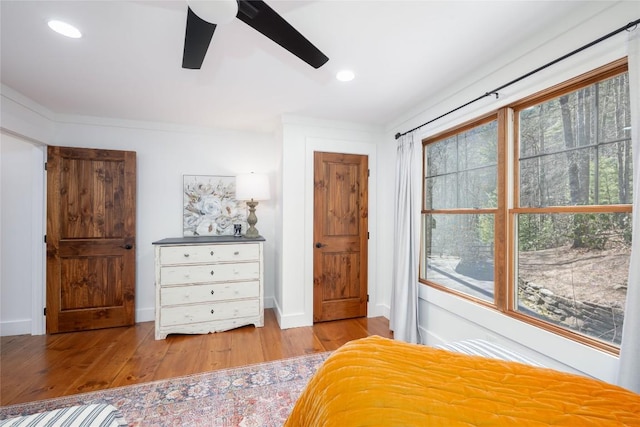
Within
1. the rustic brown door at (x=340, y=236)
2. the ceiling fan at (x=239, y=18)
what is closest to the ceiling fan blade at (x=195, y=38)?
the ceiling fan at (x=239, y=18)

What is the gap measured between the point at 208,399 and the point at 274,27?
2.35 metres

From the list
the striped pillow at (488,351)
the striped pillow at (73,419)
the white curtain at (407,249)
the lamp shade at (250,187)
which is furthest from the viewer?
the lamp shade at (250,187)

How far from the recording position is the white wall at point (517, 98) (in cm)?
132

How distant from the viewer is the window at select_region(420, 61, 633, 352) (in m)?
1.37

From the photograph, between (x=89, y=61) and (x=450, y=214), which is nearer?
(x=89, y=61)

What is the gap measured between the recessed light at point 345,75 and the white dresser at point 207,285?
1931 mm

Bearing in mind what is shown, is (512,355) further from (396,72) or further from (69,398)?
(69,398)

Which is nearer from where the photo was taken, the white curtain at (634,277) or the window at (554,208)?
the white curtain at (634,277)

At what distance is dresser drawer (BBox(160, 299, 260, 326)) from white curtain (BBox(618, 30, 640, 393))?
284cm

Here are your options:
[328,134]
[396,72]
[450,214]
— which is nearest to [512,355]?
[450,214]

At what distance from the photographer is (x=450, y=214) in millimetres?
2438

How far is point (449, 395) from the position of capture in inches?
29.3

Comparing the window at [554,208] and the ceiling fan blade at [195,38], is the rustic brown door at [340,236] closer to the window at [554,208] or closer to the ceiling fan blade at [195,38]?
the window at [554,208]

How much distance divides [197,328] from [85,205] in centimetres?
190
